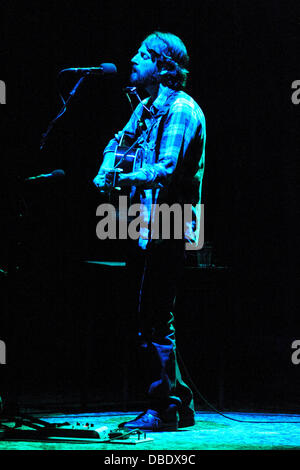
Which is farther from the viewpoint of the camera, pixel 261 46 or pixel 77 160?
pixel 261 46

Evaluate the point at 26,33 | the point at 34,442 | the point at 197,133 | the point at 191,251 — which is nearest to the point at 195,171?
the point at 197,133

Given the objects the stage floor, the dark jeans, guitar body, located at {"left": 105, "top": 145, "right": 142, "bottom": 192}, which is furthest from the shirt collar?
the stage floor

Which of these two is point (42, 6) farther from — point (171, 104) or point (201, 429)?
point (201, 429)

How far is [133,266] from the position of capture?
11.2 ft

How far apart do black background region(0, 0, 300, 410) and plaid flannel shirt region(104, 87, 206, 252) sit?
166cm

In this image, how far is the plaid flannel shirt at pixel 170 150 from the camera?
317 centimetres

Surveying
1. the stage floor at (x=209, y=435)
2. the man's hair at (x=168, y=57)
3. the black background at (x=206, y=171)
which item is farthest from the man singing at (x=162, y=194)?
the black background at (x=206, y=171)

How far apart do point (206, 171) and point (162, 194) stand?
2.65 m

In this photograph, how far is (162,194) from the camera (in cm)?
326

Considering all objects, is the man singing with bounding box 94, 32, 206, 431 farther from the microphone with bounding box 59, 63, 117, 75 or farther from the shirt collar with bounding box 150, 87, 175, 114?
the microphone with bounding box 59, 63, 117, 75

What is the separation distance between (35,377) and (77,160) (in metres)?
1.81

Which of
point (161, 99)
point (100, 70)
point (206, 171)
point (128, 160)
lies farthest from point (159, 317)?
point (206, 171)

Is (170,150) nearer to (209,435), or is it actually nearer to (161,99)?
(161,99)

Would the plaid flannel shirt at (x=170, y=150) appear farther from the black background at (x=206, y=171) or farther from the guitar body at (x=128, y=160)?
the black background at (x=206, y=171)
